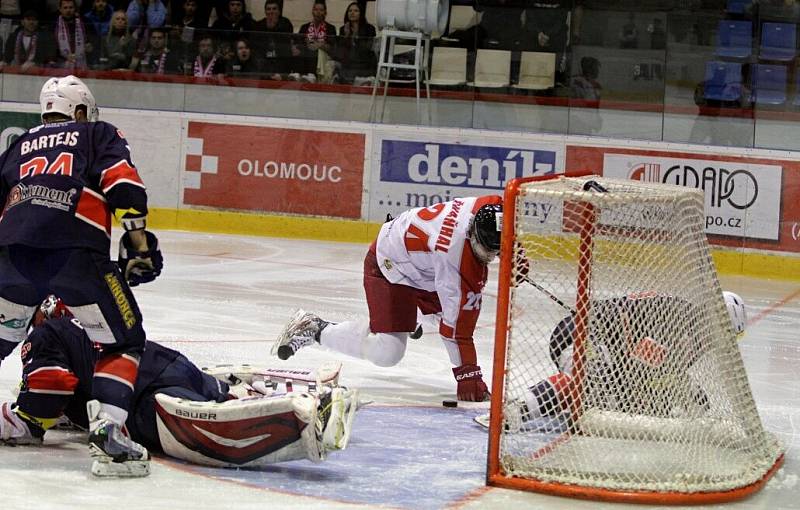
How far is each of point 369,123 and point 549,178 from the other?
6793 millimetres

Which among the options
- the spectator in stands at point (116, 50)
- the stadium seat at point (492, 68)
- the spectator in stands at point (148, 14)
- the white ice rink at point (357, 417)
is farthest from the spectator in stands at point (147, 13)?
the stadium seat at point (492, 68)

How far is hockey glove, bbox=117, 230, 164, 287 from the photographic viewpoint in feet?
12.6

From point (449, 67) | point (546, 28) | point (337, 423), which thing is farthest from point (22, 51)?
point (337, 423)

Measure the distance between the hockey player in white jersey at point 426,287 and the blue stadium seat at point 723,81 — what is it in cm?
538

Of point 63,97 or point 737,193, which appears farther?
point 737,193

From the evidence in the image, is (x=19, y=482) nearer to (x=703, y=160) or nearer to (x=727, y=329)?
(x=727, y=329)

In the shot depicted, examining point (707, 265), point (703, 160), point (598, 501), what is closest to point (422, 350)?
point (707, 265)

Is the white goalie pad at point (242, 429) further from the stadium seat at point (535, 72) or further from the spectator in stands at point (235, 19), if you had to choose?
the spectator in stands at point (235, 19)

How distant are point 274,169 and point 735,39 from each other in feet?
12.6

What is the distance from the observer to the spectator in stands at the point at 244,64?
440 inches

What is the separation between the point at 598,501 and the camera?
377 centimetres

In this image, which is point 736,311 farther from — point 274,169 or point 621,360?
point 274,169

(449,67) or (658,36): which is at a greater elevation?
(658,36)

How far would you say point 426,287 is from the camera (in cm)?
546
